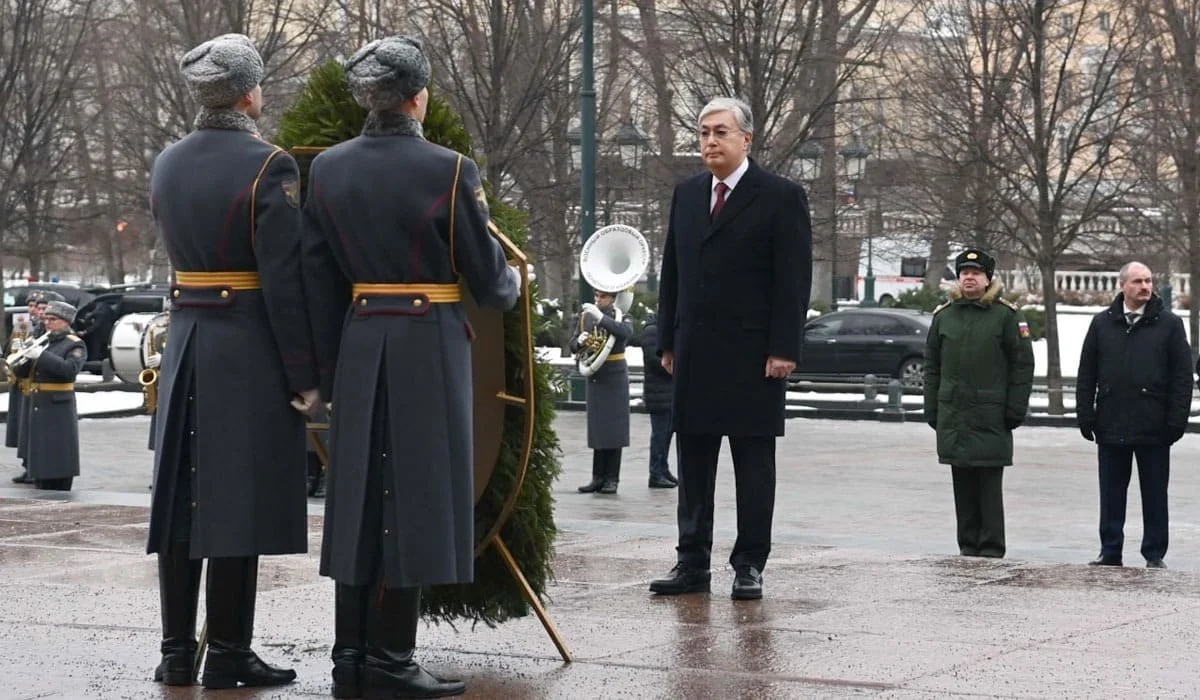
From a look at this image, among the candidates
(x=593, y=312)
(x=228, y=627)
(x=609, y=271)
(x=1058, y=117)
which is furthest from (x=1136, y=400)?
(x=1058, y=117)

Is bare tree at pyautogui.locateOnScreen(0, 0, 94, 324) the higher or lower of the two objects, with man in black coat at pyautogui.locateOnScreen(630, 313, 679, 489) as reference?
higher

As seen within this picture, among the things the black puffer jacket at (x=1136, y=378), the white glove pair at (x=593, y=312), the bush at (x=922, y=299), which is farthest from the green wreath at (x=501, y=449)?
the bush at (x=922, y=299)

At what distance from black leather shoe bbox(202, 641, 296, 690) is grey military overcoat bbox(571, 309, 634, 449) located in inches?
407

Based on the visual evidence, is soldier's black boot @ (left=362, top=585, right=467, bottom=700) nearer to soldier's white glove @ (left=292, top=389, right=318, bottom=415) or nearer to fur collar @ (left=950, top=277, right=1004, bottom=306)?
soldier's white glove @ (left=292, top=389, right=318, bottom=415)

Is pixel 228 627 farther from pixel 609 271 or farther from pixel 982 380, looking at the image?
pixel 609 271

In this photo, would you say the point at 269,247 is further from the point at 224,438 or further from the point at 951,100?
the point at 951,100

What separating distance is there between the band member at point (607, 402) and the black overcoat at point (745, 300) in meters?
8.33

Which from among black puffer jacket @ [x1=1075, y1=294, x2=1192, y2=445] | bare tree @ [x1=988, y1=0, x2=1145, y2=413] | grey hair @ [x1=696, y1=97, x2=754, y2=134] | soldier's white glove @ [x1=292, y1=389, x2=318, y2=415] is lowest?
black puffer jacket @ [x1=1075, y1=294, x2=1192, y2=445]

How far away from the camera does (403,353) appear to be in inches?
230

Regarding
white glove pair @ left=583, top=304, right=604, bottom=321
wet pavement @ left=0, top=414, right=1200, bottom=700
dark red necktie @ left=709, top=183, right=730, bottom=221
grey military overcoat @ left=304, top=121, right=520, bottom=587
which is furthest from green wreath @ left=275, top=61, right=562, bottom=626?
white glove pair @ left=583, top=304, right=604, bottom=321

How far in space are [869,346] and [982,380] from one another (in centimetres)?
1992

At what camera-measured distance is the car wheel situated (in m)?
30.1

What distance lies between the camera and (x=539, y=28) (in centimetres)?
3045

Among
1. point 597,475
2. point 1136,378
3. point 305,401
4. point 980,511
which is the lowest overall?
point 597,475
